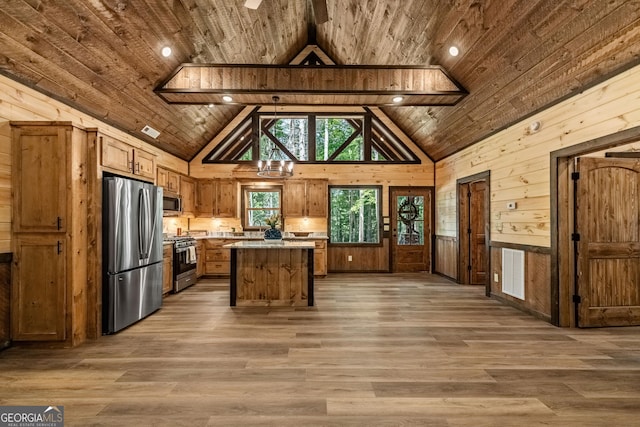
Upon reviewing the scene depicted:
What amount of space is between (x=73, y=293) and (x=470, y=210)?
662cm

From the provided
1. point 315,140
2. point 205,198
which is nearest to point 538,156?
point 315,140

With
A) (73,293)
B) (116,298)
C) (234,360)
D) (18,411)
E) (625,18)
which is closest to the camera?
(18,411)

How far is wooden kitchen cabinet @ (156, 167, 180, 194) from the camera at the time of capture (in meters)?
6.33

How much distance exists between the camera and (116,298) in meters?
3.81

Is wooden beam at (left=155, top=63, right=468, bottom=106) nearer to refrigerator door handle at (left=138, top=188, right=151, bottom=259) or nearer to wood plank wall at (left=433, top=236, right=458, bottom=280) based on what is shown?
refrigerator door handle at (left=138, top=188, right=151, bottom=259)

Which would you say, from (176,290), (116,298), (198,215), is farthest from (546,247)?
(198,215)

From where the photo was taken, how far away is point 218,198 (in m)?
7.86

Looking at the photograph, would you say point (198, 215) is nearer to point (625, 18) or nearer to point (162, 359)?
point (162, 359)

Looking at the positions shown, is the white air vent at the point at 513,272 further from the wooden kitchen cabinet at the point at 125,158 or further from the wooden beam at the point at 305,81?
the wooden kitchen cabinet at the point at 125,158

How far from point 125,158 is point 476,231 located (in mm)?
6331

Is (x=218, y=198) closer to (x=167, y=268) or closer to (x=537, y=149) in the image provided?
(x=167, y=268)

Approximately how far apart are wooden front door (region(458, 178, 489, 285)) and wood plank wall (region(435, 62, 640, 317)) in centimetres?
52

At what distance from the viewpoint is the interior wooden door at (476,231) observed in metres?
6.82

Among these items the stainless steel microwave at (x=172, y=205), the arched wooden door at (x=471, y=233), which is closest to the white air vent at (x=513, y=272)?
the arched wooden door at (x=471, y=233)
